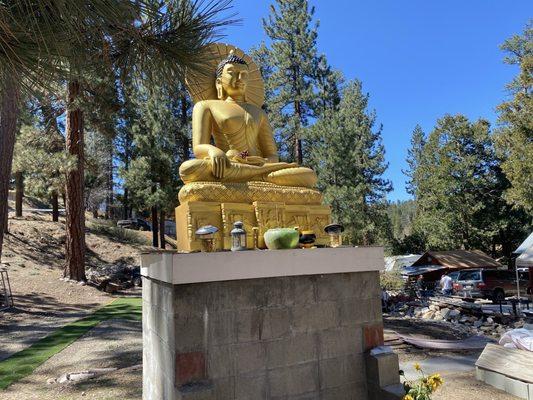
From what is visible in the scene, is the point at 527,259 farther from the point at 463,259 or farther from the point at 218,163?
the point at 463,259

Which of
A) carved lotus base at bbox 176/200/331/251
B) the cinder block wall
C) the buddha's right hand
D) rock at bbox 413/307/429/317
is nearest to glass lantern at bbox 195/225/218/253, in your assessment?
carved lotus base at bbox 176/200/331/251

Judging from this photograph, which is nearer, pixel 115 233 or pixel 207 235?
pixel 207 235

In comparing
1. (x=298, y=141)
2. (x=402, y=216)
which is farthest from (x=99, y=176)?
(x=402, y=216)

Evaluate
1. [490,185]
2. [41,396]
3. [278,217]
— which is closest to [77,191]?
[41,396]

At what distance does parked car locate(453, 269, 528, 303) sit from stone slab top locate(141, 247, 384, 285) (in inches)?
571

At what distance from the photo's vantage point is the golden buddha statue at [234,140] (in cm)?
480

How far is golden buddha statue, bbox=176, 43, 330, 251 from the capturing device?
4.45 m

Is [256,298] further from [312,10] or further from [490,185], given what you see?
[490,185]

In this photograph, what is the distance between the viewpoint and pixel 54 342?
7375 millimetres

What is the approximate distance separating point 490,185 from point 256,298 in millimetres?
26186

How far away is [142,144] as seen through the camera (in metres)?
19.7

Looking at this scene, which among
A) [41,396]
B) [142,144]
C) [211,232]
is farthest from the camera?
[142,144]

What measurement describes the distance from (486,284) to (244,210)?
15668 mm

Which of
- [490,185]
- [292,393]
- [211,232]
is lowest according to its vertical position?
[292,393]
